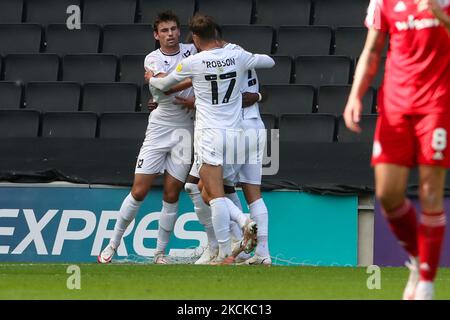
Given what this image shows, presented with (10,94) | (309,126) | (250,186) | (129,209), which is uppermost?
(10,94)

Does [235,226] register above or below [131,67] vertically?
below

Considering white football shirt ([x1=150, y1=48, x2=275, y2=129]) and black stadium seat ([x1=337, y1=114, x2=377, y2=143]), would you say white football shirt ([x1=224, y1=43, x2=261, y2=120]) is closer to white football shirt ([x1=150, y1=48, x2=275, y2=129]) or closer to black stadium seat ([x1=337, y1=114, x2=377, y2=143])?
white football shirt ([x1=150, y1=48, x2=275, y2=129])

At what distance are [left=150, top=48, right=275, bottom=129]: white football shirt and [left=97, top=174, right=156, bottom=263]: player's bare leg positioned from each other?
2.73ft

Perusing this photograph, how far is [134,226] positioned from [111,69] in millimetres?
2832

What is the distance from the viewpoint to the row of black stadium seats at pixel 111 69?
13422 millimetres

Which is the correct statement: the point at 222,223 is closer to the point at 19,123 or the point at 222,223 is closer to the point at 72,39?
the point at 19,123

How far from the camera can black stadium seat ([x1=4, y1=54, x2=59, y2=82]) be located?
45.2 feet

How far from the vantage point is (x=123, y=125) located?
12.6 m

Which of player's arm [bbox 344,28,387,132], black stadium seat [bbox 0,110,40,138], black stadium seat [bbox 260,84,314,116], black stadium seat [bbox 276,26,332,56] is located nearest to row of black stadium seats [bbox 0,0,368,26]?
black stadium seat [bbox 276,26,332,56]

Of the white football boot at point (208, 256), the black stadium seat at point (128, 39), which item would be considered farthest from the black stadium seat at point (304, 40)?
the white football boot at point (208, 256)

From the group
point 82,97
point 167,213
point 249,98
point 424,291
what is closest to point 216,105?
point 249,98

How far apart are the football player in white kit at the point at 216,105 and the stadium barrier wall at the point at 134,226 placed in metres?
1.06

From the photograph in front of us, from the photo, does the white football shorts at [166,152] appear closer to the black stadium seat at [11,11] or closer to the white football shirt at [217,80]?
the white football shirt at [217,80]
